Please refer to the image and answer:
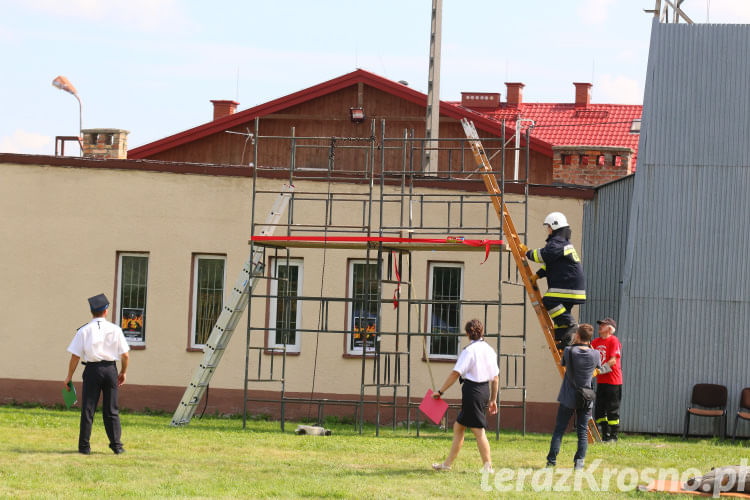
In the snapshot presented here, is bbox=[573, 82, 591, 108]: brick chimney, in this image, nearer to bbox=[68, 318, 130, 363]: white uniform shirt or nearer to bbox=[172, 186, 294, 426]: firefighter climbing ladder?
bbox=[172, 186, 294, 426]: firefighter climbing ladder

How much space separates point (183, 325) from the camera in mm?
18656

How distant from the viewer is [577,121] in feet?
131

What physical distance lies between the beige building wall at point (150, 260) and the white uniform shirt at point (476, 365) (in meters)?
6.49

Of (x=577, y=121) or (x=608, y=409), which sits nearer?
(x=608, y=409)

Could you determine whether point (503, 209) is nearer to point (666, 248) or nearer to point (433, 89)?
point (666, 248)

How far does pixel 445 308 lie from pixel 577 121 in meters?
22.7

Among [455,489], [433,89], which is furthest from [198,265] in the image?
[455,489]

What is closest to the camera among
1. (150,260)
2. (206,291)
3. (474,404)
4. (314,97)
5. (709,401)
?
(474,404)

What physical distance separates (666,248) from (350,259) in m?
5.13

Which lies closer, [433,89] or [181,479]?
[181,479]

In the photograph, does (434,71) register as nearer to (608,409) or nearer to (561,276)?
(561,276)

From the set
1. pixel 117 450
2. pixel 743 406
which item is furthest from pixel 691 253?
pixel 117 450

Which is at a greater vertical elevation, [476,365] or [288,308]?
[288,308]

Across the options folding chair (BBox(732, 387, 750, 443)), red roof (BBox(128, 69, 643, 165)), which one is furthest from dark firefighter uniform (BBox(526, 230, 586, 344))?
red roof (BBox(128, 69, 643, 165))
